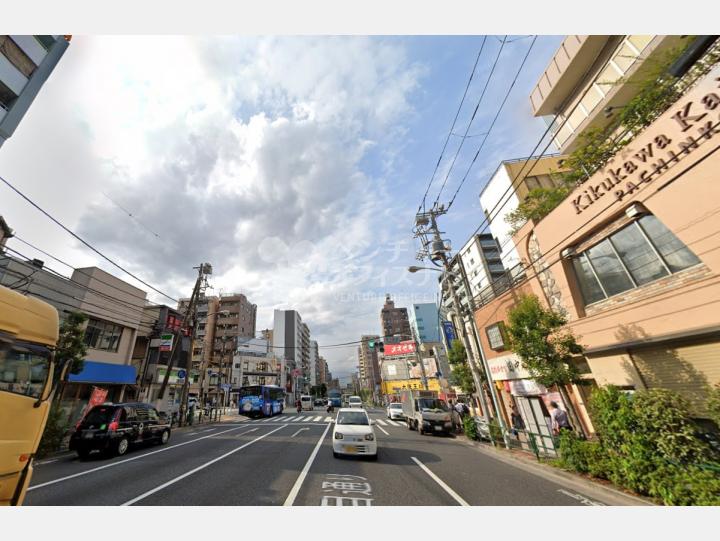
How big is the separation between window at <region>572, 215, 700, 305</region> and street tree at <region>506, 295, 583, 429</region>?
69.1 inches

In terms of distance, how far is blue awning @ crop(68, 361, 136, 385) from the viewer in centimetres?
1756

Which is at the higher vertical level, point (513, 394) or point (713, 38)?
point (713, 38)

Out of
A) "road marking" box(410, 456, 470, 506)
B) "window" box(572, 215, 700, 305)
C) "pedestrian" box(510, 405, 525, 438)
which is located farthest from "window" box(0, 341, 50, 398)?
"pedestrian" box(510, 405, 525, 438)

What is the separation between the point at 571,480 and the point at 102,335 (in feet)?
91.5

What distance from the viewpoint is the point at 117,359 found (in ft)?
69.4

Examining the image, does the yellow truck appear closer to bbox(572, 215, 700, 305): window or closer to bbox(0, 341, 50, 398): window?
bbox(0, 341, 50, 398): window

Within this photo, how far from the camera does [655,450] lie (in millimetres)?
5672

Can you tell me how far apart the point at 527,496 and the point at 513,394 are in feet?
32.1

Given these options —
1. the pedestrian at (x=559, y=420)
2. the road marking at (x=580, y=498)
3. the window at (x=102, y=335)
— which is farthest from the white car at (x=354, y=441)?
the window at (x=102, y=335)

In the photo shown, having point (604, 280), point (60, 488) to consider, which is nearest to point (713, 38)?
point (604, 280)

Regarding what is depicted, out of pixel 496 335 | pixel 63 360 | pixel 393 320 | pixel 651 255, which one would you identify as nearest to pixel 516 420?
pixel 496 335

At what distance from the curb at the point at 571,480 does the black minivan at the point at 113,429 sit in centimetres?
1458

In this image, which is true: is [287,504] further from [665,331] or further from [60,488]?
[665,331]

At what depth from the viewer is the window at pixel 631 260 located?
7.53 metres
